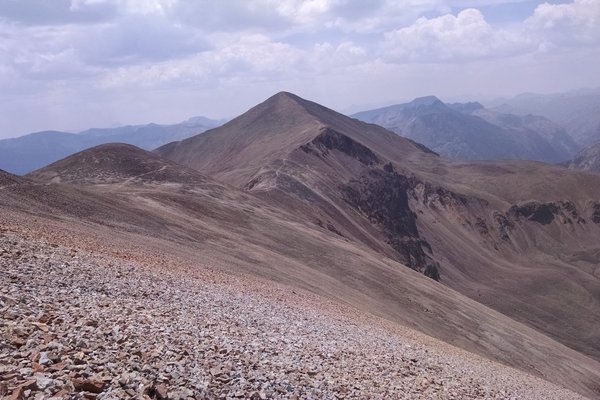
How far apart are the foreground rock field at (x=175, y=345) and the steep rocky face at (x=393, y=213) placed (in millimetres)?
70661

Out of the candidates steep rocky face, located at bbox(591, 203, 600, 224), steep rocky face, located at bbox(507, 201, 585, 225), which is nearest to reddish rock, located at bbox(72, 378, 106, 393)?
steep rocky face, located at bbox(507, 201, 585, 225)

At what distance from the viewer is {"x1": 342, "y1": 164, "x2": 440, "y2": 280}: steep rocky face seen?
95562mm

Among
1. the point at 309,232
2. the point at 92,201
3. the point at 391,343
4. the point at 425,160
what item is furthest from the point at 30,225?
the point at 425,160

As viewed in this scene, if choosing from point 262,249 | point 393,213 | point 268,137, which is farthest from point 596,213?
point 262,249

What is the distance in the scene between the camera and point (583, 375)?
50.7 m

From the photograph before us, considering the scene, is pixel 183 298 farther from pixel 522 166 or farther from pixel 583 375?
pixel 522 166

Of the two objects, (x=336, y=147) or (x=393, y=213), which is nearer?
(x=393, y=213)

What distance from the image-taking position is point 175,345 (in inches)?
501

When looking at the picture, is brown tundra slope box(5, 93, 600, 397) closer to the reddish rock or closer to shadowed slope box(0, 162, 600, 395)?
shadowed slope box(0, 162, 600, 395)

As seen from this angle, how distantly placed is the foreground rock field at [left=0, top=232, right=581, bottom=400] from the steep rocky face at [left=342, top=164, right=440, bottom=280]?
70661 mm

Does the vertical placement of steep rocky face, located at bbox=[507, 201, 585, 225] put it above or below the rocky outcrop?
below

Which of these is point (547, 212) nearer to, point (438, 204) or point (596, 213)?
point (596, 213)

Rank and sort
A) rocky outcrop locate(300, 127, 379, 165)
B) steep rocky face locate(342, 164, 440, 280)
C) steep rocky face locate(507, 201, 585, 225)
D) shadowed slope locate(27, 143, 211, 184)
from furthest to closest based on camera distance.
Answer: steep rocky face locate(507, 201, 585, 225) → rocky outcrop locate(300, 127, 379, 165) → steep rocky face locate(342, 164, 440, 280) → shadowed slope locate(27, 143, 211, 184)

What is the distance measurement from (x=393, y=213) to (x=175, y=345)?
102 meters
